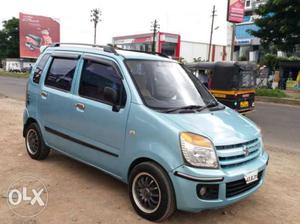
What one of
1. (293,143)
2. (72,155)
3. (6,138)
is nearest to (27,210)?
(72,155)

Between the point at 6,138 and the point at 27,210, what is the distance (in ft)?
12.0

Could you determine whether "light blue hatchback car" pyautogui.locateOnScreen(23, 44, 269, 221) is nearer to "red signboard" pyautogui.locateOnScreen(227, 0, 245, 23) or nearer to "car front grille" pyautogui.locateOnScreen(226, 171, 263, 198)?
"car front grille" pyautogui.locateOnScreen(226, 171, 263, 198)

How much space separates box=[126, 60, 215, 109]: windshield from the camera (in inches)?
162

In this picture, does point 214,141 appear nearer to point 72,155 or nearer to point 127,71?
point 127,71

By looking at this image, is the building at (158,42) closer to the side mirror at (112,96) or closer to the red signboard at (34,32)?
the red signboard at (34,32)

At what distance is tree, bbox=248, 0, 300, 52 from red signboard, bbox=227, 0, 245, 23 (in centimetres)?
108

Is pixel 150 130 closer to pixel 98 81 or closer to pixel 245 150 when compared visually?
pixel 245 150

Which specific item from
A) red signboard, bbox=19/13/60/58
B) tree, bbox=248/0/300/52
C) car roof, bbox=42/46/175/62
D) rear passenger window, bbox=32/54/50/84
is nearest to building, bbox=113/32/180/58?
red signboard, bbox=19/13/60/58

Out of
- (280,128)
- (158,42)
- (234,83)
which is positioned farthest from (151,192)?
(158,42)

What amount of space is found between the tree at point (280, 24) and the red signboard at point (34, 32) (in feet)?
165

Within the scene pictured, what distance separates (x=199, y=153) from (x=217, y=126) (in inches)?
19.3

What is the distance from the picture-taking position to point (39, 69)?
18.6 feet

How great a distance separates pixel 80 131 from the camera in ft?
15.2

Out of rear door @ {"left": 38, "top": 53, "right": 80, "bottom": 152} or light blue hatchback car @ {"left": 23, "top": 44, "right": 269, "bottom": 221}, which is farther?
rear door @ {"left": 38, "top": 53, "right": 80, "bottom": 152}
